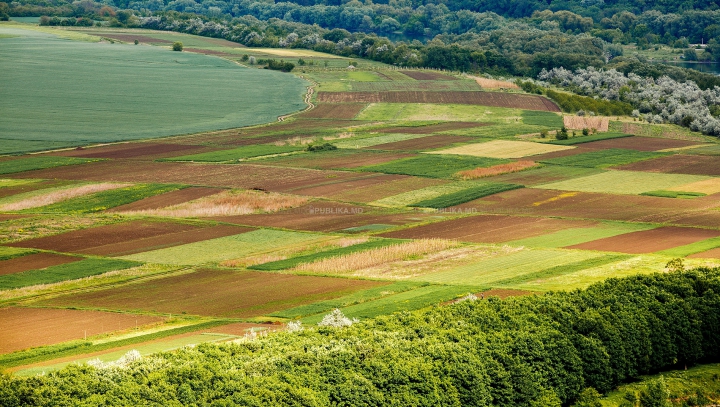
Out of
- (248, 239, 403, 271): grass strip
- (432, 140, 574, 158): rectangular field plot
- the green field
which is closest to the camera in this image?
(248, 239, 403, 271): grass strip

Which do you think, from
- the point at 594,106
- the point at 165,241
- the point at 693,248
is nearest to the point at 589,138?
the point at 594,106

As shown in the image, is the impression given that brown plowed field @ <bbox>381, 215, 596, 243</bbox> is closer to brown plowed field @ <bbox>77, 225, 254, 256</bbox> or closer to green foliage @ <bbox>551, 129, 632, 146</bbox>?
brown plowed field @ <bbox>77, 225, 254, 256</bbox>

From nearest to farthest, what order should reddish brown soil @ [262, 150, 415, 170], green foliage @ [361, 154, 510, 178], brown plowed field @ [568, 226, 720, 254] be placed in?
brown plowed field @ [568, 226, 720, 254]
green foliage @ [361, 154, 510, 178]
reddish brown soil @ [262, 150, 415, 170]

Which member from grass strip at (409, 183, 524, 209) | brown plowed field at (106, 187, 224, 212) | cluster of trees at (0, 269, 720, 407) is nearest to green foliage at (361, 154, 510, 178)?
grass strip at (409, 183, 524, 209)

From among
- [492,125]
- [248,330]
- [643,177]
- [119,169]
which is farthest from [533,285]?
[492,125]

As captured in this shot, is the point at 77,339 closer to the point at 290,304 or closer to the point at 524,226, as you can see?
the point at 290,304

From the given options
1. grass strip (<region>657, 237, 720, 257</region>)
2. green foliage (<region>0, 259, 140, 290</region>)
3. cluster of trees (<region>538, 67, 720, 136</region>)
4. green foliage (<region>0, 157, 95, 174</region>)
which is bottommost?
green foliage (<region>0, 157, 95, 174</region>)
